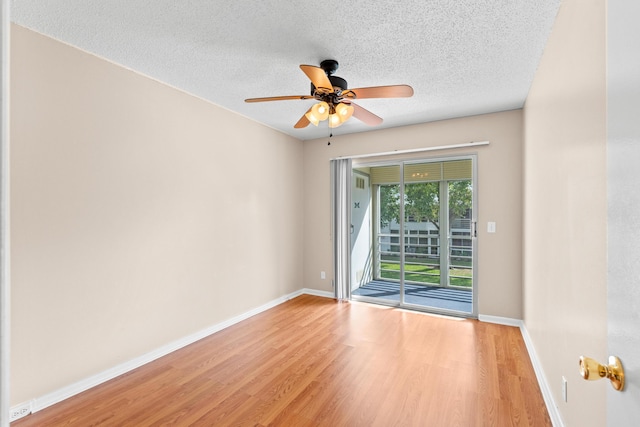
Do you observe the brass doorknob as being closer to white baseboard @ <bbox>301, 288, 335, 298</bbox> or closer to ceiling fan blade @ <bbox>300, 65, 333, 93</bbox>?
ceiling fan blade @ <bbox>300, 65, 333, 93</bbox>

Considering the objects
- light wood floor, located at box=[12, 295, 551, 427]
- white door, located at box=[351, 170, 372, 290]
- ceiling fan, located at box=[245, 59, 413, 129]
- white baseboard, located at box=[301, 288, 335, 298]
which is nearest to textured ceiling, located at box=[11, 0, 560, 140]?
ceiling fan, located at box=[245, 59, 413, 129]

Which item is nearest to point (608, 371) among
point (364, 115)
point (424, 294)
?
point (364, 115)

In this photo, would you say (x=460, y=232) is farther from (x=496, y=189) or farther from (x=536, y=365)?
(x=536, y=365)

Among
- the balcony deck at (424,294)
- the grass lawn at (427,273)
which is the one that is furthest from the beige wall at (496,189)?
the grass lawn at (427,273)

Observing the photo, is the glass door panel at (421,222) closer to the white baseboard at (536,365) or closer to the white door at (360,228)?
the white door at (360,228)

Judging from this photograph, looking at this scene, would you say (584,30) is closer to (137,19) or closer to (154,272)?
(137,19)

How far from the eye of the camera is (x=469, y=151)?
12.9 feet

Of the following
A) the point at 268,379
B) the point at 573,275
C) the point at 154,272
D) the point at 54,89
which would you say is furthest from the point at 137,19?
the point at 573,275

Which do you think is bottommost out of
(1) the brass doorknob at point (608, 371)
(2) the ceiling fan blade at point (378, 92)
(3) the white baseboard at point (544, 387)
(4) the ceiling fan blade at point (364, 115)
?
(3) the white baseboard at point (544, 387)

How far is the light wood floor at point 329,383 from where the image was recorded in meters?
2.04

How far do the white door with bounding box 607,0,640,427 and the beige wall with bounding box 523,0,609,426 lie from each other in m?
0.63

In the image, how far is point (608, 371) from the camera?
0.68 meters

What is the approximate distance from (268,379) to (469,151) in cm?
343

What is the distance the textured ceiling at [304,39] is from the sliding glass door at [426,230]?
1.51 m
